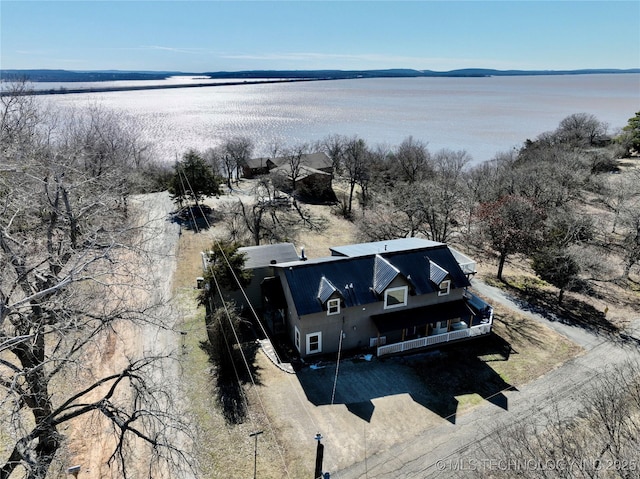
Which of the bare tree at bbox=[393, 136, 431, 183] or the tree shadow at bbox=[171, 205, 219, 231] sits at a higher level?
the bare tree at bbox=[393, 136, 431, 183]

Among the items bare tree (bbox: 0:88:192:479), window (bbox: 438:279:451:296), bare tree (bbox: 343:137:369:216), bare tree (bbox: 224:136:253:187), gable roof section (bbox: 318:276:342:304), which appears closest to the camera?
bare tree (bbox: 0:88:192:479)

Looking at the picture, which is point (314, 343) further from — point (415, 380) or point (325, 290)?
point (415, 380)

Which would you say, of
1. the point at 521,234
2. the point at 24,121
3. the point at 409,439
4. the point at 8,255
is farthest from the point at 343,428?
the point at 24,121

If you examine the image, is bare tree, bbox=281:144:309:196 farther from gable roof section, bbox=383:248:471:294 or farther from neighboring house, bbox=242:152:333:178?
gable roof section, bbox=383:248:471:294

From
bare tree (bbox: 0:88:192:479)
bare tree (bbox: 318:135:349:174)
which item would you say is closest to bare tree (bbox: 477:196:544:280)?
bare tree (bbox: 0:88:192:479)

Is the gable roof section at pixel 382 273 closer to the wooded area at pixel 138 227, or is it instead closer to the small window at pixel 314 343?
the small window at pixel 314 343

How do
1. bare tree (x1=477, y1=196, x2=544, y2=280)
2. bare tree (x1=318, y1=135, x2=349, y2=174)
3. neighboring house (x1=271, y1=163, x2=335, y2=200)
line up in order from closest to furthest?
bare tree (x1=477, y1=196, x2=544, y2=280) → neighboring house (x1=271, y1=163, x2=335, y2=200) → bare tree (x1=318, y1=135, x2=349, y2=174)

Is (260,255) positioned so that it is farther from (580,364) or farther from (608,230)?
(608,230)

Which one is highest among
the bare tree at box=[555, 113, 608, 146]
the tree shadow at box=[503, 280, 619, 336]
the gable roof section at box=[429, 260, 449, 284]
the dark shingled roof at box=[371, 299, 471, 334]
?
the bare tree at box=[555, 113, 608, 146]
